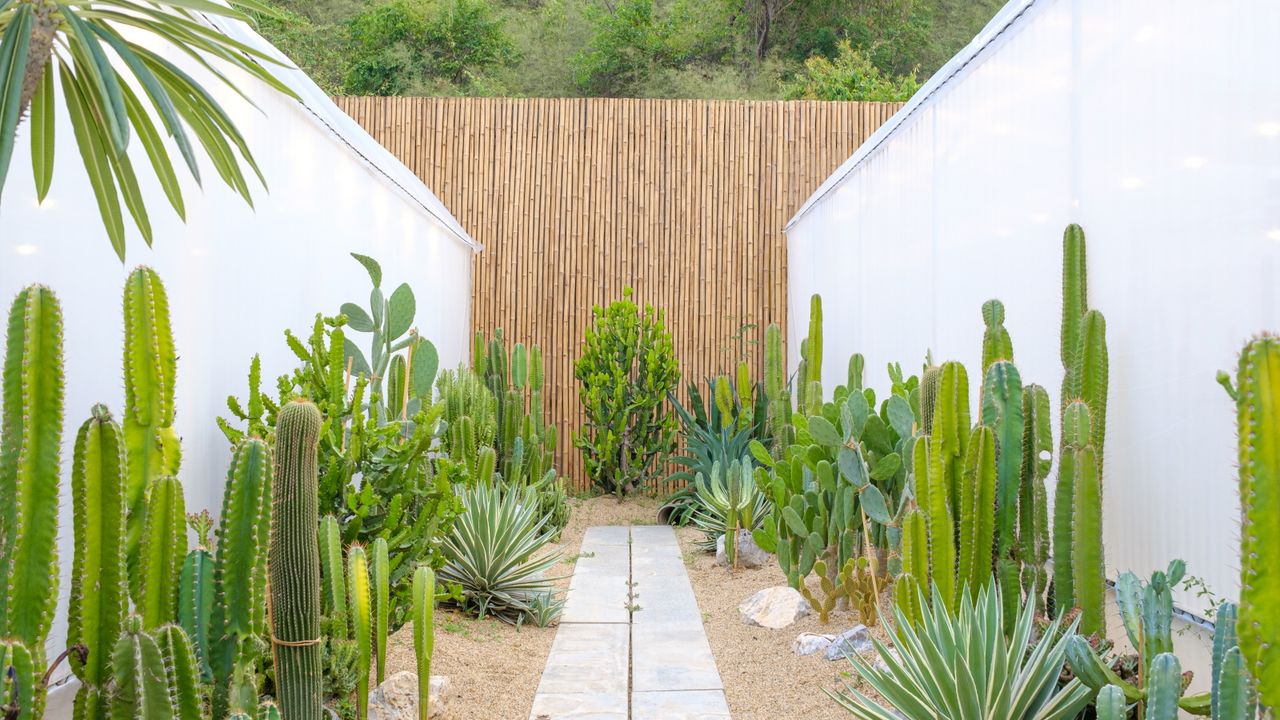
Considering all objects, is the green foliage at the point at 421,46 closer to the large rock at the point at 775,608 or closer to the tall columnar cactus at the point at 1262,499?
the large rock at the point at 775,608

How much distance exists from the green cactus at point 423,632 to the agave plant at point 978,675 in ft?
3.58

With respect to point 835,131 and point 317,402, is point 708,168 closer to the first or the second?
point 835,131

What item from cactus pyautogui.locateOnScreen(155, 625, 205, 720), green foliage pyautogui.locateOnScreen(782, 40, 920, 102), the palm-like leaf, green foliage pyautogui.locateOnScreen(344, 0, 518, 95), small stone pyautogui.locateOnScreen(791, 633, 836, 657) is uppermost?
green foliage pyautogui.locateOnScreen(344, 0, 518, 95)

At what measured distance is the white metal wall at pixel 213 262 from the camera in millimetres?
2283

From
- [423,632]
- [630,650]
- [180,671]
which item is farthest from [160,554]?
[630,650]

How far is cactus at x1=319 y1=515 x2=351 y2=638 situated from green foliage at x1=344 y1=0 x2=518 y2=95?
13.6 meters

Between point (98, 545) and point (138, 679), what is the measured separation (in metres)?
0.30

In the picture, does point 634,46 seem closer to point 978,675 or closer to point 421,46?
point 421,46

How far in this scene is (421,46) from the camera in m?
16.2

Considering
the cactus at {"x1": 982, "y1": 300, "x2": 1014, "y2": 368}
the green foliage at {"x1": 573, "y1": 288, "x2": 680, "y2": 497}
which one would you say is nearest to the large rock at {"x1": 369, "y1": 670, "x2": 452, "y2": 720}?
the cactus at {"x1": 982, "y1": 300, "x2": 1014, "y2": 368}

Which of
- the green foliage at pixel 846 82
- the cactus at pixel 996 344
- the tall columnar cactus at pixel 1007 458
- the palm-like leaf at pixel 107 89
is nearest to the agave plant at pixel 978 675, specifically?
the tall columnar cactus at pixel 1007 458

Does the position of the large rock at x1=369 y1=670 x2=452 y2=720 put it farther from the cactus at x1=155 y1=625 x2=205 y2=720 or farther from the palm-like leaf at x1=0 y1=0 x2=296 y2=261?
the palm-like leaf at x1=0 y1=0 x2=296 y2=261

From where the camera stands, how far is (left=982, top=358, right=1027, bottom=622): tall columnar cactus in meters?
2.69

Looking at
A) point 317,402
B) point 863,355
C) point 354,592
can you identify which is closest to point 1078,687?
point 354,592
